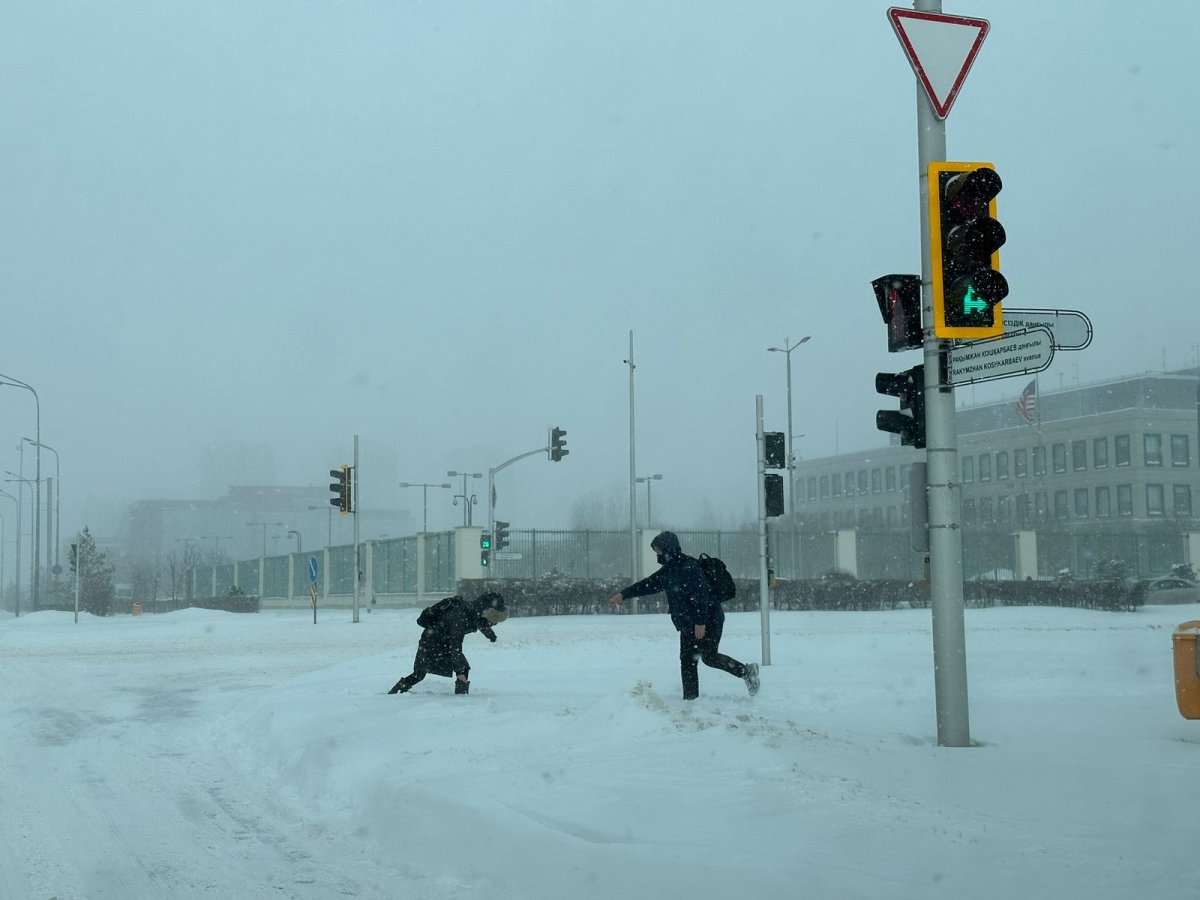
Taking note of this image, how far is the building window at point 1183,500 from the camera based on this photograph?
6994cm

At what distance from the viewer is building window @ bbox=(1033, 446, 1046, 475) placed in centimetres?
7279

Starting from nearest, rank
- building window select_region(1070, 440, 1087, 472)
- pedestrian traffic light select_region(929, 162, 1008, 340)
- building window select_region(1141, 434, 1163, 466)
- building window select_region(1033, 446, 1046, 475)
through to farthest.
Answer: pedestrian traffic light select_region(929, 162, 1008, 340) → building window select_region(1141, 434, 1163, 466) → building window select_region(1070, 440, 1087, 472) → building window select_region(1033, 446, 1046, 475)

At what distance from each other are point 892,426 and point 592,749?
3136mm

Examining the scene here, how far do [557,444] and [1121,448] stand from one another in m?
43.5

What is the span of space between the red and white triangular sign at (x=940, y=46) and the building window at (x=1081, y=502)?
227 feet

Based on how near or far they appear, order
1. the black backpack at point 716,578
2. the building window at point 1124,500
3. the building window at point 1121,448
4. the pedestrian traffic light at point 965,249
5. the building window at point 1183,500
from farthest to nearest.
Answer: the building window at point 1183,500 < the building window at point 1124,500 < the building window at point 1121,448 < the black backpack at point 716,578 < the pedestrian traffic light at point 965,249

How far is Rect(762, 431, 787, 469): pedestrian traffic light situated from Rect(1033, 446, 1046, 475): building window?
6103 cm

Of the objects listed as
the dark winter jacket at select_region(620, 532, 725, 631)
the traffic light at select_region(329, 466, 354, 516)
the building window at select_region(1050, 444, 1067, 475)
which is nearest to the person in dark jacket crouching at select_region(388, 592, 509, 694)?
the dark winter jacket at select_region(620, 532, 725, 631)

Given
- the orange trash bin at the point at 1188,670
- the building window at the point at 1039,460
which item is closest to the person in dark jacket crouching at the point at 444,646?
the orange trash bin at the point at 1188,670

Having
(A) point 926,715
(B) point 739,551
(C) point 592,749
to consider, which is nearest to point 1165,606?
(B) point 739,551

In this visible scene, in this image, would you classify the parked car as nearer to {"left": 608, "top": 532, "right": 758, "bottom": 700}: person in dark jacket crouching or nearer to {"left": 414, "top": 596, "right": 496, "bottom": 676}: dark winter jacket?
{"left": 414, "top": 596, "right": 496, "bottom": 676}: dark winter jacket

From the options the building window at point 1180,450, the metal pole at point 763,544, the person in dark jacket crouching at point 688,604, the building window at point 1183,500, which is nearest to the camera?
the person in dark jacket crouching at point 688,604

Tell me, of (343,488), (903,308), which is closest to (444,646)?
(903,308)

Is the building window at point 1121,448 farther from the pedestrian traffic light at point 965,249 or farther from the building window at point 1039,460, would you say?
the pedestrian traffic light at point 965,249
